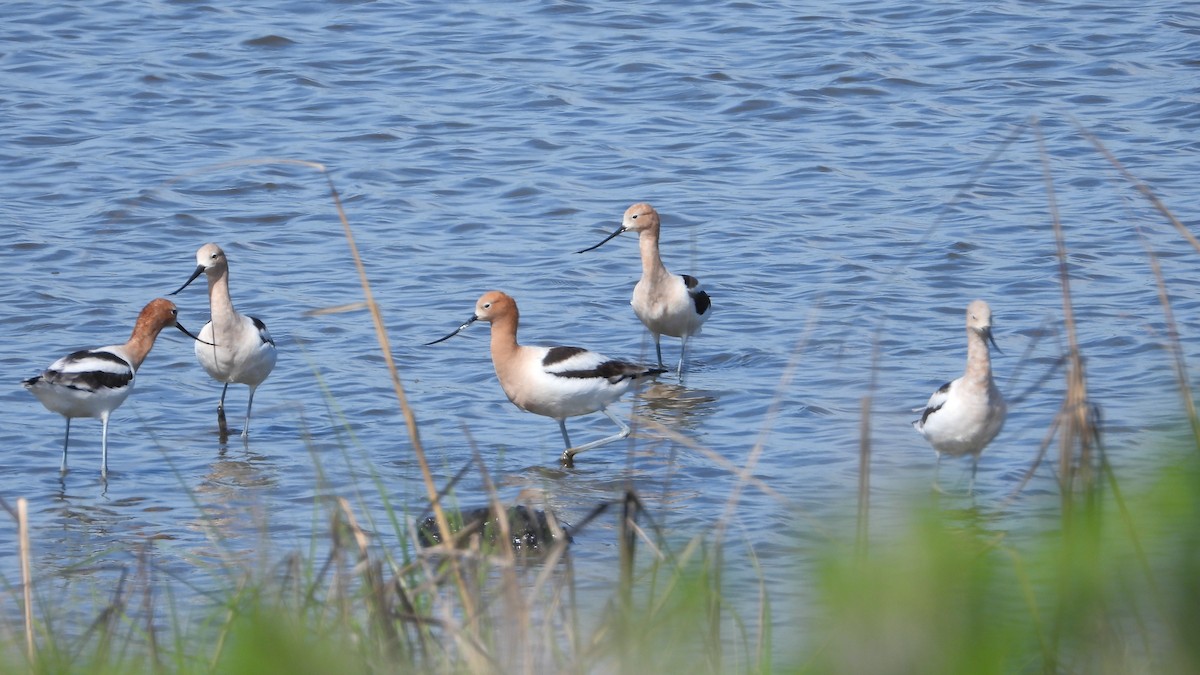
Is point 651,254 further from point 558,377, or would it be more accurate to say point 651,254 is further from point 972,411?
point 972,411

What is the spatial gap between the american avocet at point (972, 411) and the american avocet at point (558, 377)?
5.02 ft

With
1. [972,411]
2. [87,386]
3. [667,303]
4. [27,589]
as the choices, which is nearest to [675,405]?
[667,303]

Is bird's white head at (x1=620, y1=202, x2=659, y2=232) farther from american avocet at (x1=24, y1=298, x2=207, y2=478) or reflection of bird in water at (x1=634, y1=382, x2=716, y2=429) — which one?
american avocet at (x1=24, y1=298, x2=207, y2=478)

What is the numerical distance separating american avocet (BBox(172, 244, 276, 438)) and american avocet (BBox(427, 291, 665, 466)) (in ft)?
4.11

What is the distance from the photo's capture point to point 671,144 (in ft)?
47.3

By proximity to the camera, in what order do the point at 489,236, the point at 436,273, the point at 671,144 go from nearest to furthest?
the point at 436,273, the point at 489,236, the point at 671,144

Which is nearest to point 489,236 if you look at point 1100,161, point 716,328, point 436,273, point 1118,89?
point 436,273

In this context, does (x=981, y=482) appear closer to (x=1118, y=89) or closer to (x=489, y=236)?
(x=489, y=236)

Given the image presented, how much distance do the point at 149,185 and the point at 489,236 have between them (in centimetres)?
298

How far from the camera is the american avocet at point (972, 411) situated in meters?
6.95

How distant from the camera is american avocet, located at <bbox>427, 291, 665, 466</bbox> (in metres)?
8.02

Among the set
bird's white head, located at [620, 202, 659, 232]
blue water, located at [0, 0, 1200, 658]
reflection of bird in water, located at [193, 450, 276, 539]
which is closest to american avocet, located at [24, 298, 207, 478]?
blue water, located at [0, 0, 1200, 658]

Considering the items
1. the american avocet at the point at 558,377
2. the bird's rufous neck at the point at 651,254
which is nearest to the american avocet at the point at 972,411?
the american avocet at the point at 558,377

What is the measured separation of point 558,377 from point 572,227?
4508 millimetres
